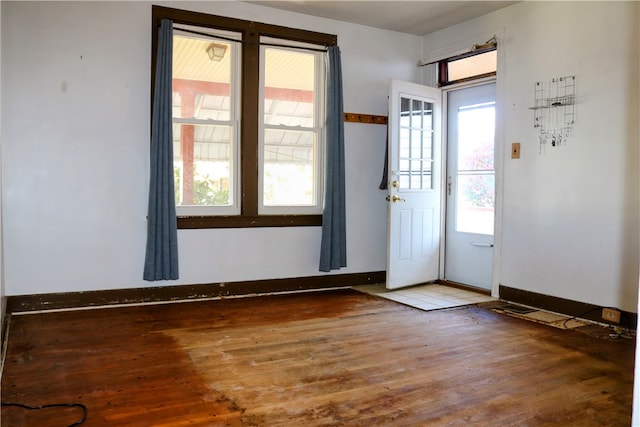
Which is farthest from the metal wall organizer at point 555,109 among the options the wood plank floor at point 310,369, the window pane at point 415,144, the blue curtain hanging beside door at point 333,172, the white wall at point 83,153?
the white wall at point 83,153

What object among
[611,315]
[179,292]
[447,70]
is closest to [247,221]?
[179,292]

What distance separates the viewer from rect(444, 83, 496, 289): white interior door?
5.03 metres

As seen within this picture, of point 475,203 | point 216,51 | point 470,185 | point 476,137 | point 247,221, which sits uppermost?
point 216,51

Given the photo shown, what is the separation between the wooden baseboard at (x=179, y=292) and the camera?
13.4ft

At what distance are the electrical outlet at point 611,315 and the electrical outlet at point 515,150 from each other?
149cm

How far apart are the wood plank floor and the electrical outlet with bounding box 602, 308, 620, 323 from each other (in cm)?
39

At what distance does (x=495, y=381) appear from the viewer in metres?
2.75

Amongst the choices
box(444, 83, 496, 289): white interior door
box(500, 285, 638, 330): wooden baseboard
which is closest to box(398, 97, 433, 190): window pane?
box(444, 83, 496, 289): white interior door

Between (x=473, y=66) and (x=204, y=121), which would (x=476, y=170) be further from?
(x=204, y=121)

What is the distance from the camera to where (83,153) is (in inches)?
165

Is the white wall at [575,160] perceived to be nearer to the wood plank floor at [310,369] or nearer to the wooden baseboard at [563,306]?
the wooden baseboard at [563,306]

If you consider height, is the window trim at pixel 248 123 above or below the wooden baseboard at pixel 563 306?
above

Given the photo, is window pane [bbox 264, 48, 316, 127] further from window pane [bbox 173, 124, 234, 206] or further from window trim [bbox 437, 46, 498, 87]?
window trim [bbox 437, 46, 498, 87]

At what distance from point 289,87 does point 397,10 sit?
49.6 inches
